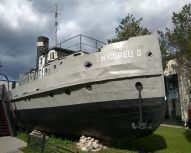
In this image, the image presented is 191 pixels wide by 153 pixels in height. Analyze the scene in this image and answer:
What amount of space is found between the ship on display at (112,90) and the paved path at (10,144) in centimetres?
246

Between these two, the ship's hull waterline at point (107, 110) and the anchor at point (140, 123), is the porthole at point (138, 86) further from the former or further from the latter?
the ship's hull waterline at point (107, 110)

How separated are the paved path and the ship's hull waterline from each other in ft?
7.57

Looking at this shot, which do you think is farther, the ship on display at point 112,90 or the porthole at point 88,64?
Result: the porthole at point 88,64

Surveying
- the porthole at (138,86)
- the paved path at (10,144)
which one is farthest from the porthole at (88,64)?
the paved path at (10,144)

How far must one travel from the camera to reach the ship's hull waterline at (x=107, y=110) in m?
11.0

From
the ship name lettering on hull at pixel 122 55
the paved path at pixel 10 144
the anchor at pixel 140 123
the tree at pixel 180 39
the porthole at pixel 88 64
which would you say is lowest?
the paved path at pixel 10 144

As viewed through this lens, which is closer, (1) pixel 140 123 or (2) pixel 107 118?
(1) pixel 140 123

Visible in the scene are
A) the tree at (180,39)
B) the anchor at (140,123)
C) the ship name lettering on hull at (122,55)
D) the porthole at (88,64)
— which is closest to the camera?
the anchor at (140,123)

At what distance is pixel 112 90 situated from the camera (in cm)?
1120

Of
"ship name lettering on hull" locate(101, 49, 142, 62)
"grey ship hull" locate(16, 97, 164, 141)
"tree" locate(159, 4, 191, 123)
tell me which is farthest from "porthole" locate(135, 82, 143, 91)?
"tree" locate(159, 4, 191, 123)

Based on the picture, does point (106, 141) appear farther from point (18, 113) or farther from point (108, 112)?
point (18, 113)

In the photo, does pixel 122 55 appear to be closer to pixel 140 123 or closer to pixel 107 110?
pixel 107 110

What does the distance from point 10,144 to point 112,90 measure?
6696 millimetres

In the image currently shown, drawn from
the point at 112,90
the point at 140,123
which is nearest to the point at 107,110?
the point at 112,90
